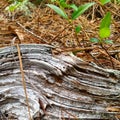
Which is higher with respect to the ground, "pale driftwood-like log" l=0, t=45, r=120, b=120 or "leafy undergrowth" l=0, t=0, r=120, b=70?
"leafy undergrowth" l=0, t=0, r=120, b=70

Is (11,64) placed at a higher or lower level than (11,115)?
higher

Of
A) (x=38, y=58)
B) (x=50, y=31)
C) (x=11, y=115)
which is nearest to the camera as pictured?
(x=11, y=115)

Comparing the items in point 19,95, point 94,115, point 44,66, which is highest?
point 44,66

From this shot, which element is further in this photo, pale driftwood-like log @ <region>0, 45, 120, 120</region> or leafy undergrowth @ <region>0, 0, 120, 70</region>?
leafy undergrowth @ <region>0, 0, 120, 70</region>

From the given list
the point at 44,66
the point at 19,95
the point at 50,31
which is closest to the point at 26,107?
the point at 19,95

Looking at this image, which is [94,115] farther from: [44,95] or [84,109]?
[44,95]
